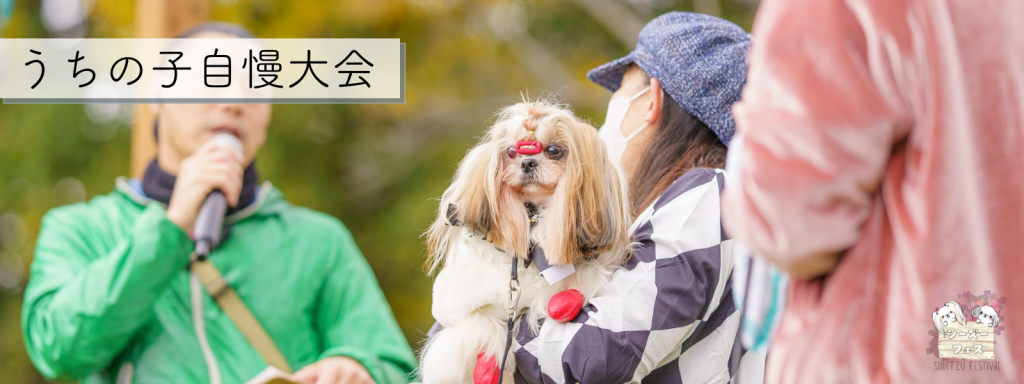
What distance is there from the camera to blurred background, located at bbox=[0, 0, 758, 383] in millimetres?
7371

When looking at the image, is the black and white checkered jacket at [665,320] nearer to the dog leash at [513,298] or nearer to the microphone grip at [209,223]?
the dog leash at [513,298]

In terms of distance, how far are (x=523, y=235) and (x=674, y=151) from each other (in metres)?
0.59

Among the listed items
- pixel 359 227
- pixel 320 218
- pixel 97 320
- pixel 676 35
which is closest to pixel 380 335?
pixel 320 218

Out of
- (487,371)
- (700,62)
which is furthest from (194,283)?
(700,62)

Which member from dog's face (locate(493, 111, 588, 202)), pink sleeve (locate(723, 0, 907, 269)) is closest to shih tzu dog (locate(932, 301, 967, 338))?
pink sleeve (locate(723, 0, 907, 269))

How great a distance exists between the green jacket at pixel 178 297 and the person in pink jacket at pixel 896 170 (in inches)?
79.0

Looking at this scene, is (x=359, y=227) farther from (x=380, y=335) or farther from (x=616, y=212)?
(x=616, y=212)

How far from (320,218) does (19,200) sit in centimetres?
546

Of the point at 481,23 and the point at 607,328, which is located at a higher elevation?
the point at 481,23

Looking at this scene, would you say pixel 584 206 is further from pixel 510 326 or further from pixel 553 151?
pixel 510 326

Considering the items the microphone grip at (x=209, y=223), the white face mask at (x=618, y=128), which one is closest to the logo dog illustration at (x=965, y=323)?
the white face mask at (x=618, y=128)

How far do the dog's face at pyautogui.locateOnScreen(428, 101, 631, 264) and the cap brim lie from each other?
1.71 feet

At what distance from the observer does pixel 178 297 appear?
2.89 metres

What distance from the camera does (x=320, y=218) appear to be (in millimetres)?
3283
